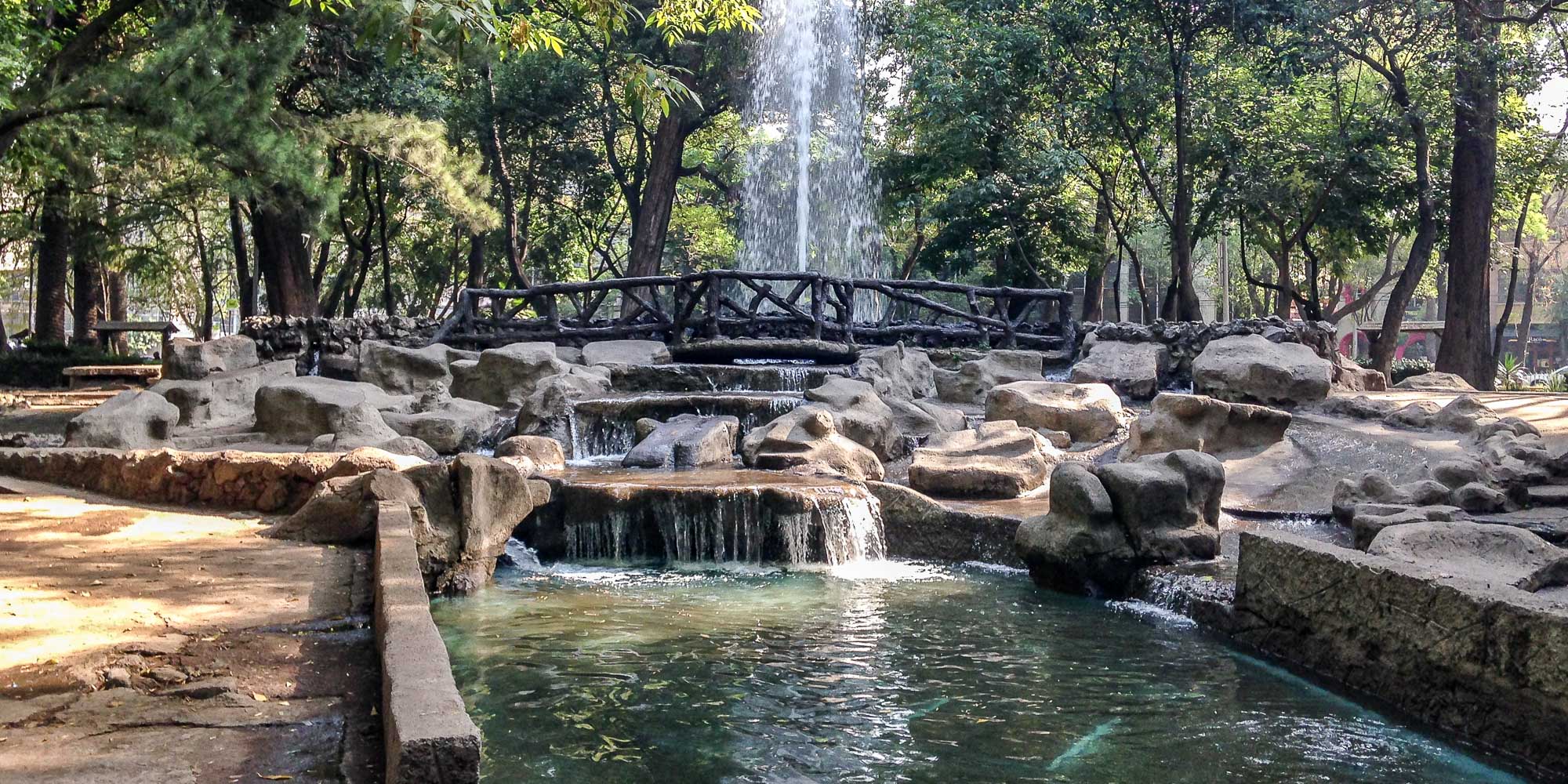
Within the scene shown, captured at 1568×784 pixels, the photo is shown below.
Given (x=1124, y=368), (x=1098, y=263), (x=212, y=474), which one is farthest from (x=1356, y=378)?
(x=212, y=474)

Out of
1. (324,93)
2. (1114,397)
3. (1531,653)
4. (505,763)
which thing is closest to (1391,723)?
(1531,653)

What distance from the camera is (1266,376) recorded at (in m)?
13.0

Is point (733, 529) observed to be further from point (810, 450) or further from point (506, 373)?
point (506, 373)

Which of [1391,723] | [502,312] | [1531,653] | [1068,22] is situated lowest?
[1391,723]

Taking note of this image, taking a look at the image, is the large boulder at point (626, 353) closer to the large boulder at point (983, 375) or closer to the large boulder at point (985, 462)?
the large boulder at point (983, 375)

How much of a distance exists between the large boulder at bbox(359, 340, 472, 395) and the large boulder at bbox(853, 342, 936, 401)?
506 cm

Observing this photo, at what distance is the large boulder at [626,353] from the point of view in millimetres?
15914

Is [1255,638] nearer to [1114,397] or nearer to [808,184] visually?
[1114,397]

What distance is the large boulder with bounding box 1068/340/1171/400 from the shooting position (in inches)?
595

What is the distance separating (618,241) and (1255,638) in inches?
1275

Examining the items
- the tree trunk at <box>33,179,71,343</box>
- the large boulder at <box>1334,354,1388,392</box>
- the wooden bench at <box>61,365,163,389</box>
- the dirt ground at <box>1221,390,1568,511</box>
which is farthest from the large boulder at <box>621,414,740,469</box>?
the tree trunk at <box>33,179,71,343</box>

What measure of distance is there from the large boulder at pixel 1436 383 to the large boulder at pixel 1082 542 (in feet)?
29.9

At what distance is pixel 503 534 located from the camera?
7695mm

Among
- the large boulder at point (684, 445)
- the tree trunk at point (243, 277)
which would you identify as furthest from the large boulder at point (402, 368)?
the tree trunk at point (243, 277)
